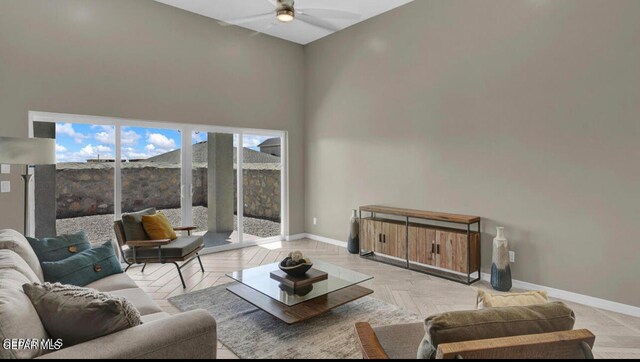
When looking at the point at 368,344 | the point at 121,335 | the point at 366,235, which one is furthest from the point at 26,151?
the point at 366,235

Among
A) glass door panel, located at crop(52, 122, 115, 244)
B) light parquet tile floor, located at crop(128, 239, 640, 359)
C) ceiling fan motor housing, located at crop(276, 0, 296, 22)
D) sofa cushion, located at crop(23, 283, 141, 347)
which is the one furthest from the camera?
glass door panel, located at crop(52, 122, 115, 244)

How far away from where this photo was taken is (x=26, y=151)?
2.84 meters

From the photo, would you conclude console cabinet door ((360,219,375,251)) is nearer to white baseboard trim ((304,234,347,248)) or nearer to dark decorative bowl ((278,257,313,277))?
white baseboard trim ((304,234,347,248))

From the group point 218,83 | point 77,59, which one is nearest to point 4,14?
point 77,59

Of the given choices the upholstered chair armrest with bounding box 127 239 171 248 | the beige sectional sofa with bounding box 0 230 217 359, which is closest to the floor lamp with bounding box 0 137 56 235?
the upholstered chair armrest with bounding box 127 239 171 248

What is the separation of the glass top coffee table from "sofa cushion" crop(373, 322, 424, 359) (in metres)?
0.98

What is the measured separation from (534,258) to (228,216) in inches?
169

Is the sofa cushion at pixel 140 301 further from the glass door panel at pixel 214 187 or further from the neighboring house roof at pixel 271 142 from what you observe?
the neighboring house roof at pixel 271 142

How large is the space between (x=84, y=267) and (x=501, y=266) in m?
3.91

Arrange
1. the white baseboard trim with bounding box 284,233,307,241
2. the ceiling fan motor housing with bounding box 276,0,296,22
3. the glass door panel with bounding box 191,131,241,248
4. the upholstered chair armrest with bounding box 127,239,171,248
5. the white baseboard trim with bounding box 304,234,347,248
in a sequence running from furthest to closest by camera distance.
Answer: the white baseboard trim with bounding box 284,233,307,241, the white baseboard trim with bounding box 304,234,347,248, the glass door panel with bounding box 191,131,241,248, the upholstered chair armrest with bounding box 127,239,171,248, the ceiling fan motor housing with bounding box 276,0,296,22

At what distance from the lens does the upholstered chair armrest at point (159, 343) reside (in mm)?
1304

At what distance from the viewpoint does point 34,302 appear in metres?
1.47

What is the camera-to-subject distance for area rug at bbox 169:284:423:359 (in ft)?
7.89

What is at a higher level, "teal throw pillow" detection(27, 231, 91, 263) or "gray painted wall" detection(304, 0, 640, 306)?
"gray painted wall" detection(304, 0, 640, 306)
